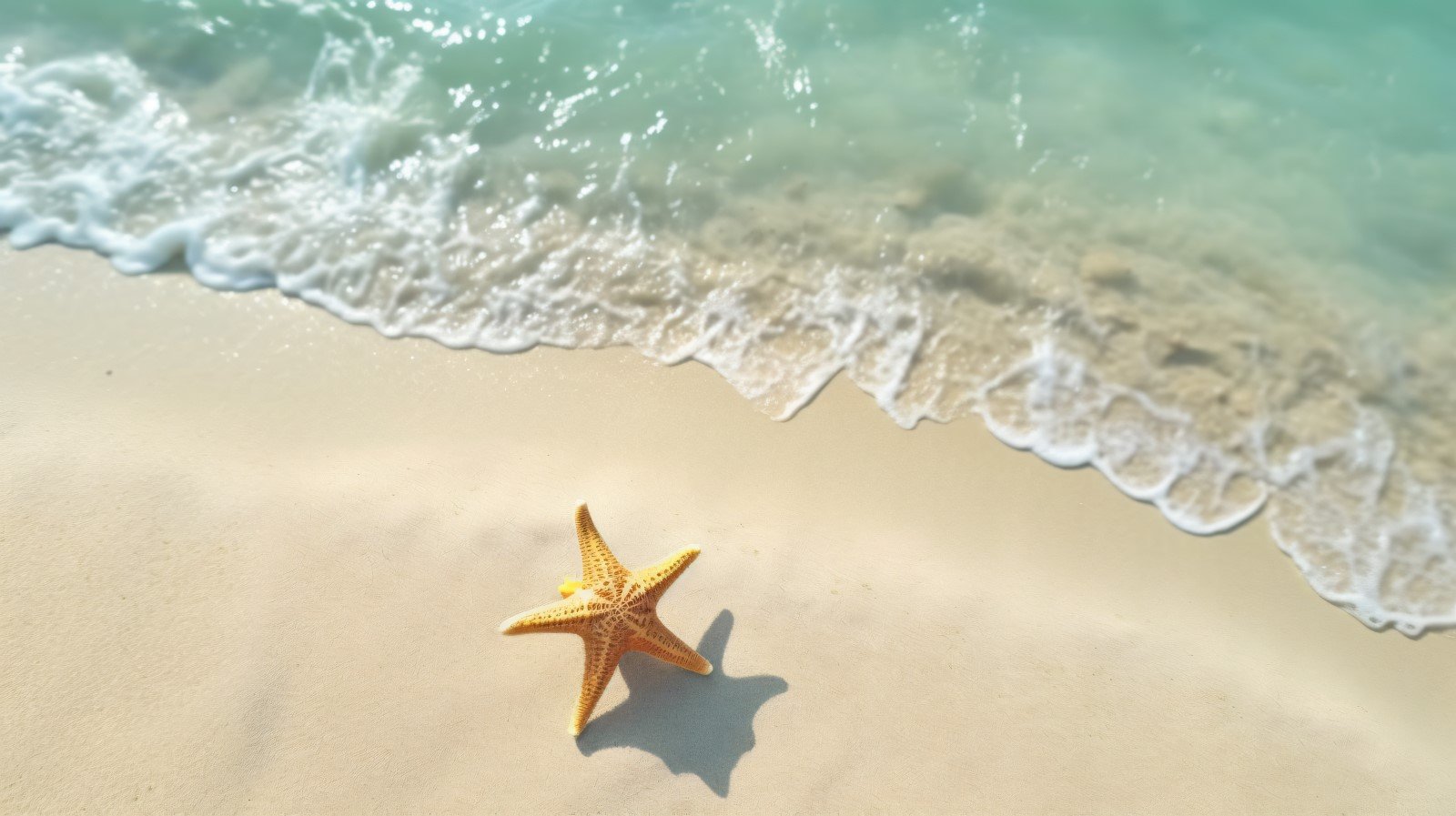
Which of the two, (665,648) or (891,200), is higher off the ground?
(891,200)

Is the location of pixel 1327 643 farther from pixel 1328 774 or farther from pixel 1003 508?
pixel 1003 508

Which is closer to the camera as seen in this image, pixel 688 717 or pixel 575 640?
pixel 688 717

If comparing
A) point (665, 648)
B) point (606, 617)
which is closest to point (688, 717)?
point (665, 648)

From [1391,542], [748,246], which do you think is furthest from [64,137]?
[1391,542]

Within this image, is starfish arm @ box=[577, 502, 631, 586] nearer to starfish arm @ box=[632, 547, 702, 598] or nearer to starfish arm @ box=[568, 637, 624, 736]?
starfish arm @ box=[632, 547, 702, 598]

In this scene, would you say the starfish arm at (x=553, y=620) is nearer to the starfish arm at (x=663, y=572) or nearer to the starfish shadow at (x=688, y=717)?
the starfish arm at (x=663, y=572)

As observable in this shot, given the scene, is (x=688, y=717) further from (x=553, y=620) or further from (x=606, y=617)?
(x=553, y=620)

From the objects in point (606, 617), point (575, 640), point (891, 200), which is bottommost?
point (575, 640)

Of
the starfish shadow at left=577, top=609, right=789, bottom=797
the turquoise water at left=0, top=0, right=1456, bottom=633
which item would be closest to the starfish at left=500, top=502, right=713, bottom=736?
the starfish shadow at left=577, top=609, right=789, bottom=797
